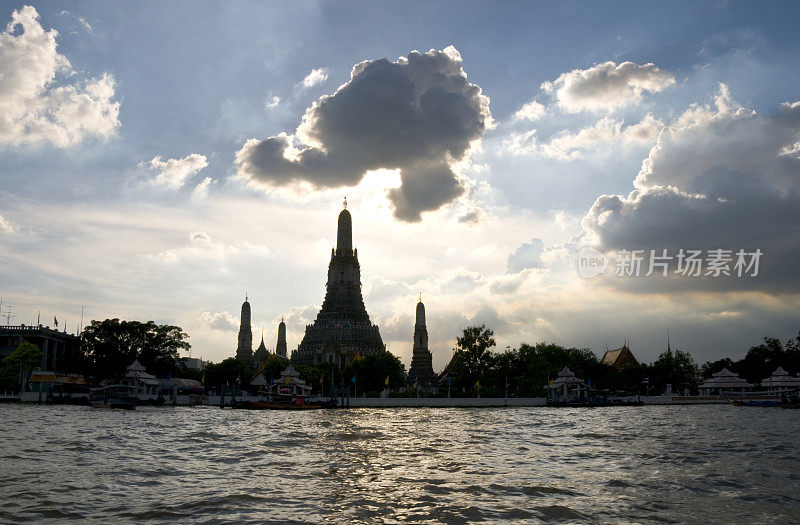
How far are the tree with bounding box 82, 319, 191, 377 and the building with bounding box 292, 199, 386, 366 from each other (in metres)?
47.0

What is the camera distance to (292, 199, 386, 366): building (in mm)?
134375

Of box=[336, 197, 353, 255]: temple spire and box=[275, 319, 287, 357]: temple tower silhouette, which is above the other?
box=[336, 197, 353, 255]: temple spire

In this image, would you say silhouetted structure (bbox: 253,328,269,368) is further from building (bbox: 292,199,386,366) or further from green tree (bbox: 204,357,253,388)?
green tree (bbox: 204,357,253,388)

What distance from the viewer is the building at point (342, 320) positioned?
441 feet

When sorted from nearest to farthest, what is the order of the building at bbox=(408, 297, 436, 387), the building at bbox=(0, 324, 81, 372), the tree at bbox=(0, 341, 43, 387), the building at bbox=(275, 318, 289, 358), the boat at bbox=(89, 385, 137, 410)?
1. the boat at bbox=(89, 385, 137, 410)
2. the tree at bbox=(0, 341, 43, 387)
3. the building at bbox=(0, 324, 81, 372)
4. the building at bbox=(408, 297, 436, 387)
5. the building at bbox=(275, 318, 289, 358)

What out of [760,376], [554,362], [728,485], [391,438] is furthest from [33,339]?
[760,376]

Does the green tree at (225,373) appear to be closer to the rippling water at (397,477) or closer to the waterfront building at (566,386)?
the waterfront building at (566,386)

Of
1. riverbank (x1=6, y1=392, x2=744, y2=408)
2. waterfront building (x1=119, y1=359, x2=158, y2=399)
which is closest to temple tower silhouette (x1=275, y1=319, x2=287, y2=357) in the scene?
waterfront building (x1=119, y1=359, x2=158, y2=399)

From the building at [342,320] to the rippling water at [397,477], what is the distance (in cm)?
10289

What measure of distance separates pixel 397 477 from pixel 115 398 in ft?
186

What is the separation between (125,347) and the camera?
3396 inches

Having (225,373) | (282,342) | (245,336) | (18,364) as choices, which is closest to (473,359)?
(225,373)

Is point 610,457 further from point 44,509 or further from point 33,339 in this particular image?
point 33,339

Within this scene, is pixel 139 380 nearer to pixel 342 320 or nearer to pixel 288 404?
pixel 288 404
